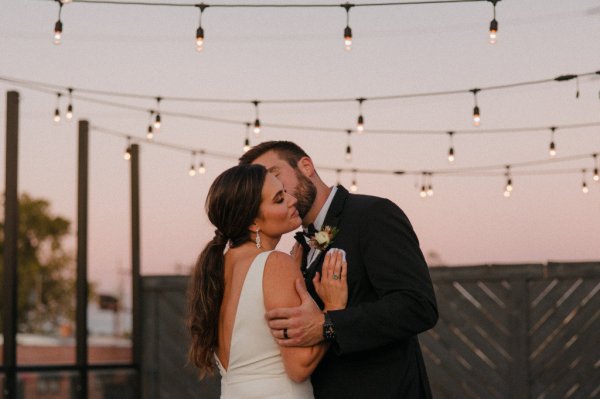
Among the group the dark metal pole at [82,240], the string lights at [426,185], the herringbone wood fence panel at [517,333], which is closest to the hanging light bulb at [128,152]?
the dark metal pole at [82,240]

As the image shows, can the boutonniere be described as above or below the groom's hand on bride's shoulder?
above

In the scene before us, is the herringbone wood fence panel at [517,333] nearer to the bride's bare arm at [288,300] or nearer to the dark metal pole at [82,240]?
the dark metal pole at [82,240]

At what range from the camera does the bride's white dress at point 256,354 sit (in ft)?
8.34

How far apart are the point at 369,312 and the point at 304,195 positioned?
1.84ft

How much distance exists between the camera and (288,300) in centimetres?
249

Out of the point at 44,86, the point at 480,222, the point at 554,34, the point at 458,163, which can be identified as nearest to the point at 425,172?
the point at 458,163

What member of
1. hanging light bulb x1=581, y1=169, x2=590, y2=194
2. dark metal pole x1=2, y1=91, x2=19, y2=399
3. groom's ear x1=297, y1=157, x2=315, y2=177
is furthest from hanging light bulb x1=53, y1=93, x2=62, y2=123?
hanging light bulb x1=581, y1=169, x2=590, y2=194

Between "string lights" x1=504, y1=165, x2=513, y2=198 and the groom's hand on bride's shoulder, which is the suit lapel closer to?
the groom's hand on bride's shoulder

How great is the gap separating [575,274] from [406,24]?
3.72 m

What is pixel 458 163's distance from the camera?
11.0m

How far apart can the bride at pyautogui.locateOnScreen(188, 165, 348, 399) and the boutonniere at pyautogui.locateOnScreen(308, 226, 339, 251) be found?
59 mm

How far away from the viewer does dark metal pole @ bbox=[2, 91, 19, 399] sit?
259 inches

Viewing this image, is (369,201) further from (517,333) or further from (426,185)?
(426,185)

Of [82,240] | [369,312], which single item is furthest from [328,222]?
[82,240]
